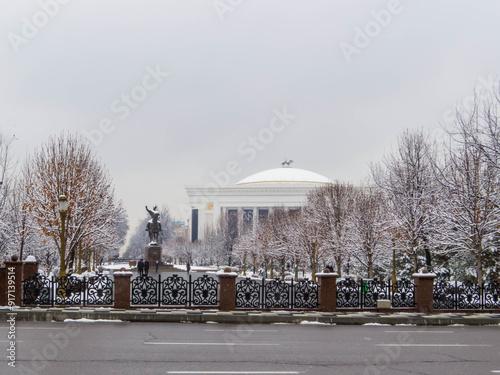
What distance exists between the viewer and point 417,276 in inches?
705

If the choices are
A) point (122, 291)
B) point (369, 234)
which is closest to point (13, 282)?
point (122, 291)

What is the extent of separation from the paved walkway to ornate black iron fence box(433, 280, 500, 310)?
170 cm

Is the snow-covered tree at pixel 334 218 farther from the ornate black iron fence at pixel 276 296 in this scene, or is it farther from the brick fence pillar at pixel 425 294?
the ornate black iron fence at pixel 276 296

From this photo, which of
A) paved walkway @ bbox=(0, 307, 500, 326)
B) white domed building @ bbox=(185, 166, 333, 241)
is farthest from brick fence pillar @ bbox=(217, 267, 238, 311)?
white domed building @ bbox=(185, 166, 333, 241)

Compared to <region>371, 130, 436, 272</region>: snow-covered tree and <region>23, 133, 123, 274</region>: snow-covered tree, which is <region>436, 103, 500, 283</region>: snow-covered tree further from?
<region>23, 133, 123, 274</region>: snow-covered tree


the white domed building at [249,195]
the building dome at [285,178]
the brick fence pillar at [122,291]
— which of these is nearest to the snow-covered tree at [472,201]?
the brick fence pillar at [122,291]

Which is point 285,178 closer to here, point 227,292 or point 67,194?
point 67,194

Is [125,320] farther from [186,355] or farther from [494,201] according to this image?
[494,201]

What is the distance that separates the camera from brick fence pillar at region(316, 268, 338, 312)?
56.9 feet

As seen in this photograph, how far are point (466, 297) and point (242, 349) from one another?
36.6 ft

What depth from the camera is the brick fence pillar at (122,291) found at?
16688 millimetres

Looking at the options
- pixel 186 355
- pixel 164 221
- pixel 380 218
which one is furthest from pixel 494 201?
pixel 164 221

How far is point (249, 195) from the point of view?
360 feet

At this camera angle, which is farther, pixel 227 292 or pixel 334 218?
pixel 334 218
